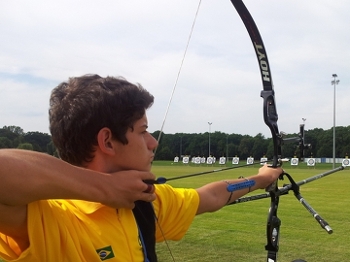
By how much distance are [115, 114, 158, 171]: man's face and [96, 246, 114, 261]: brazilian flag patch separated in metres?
0.23

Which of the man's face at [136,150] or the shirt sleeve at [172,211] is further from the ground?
the man's face at [136,150]

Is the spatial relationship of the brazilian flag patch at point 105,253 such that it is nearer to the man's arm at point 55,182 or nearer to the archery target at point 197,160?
the man's arm at point 55,182

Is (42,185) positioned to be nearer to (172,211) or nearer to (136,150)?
(136,150)

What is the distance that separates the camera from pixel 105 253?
1150 millimetres

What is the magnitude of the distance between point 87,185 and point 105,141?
24cm

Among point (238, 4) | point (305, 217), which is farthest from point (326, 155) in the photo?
point (238, 4)

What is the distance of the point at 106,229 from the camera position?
1.18 meters

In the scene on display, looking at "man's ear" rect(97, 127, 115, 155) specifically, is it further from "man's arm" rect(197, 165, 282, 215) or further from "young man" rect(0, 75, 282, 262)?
"man's arm" rect(197, 165, 282, 215)

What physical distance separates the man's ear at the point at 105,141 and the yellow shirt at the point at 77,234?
154 millimetres

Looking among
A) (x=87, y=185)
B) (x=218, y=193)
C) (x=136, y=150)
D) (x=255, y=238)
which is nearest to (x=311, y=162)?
(x=255, y=238)

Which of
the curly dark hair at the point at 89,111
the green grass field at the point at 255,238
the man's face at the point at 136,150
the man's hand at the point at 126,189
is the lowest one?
the green grass field at the point at 255,238

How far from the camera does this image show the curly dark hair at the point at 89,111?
1.21m

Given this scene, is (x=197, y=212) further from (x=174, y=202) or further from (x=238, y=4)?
(x=238, y=4)

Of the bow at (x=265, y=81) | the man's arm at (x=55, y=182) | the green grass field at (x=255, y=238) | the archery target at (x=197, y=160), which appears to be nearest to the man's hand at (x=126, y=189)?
the man's arm at (x=55, y=182)
